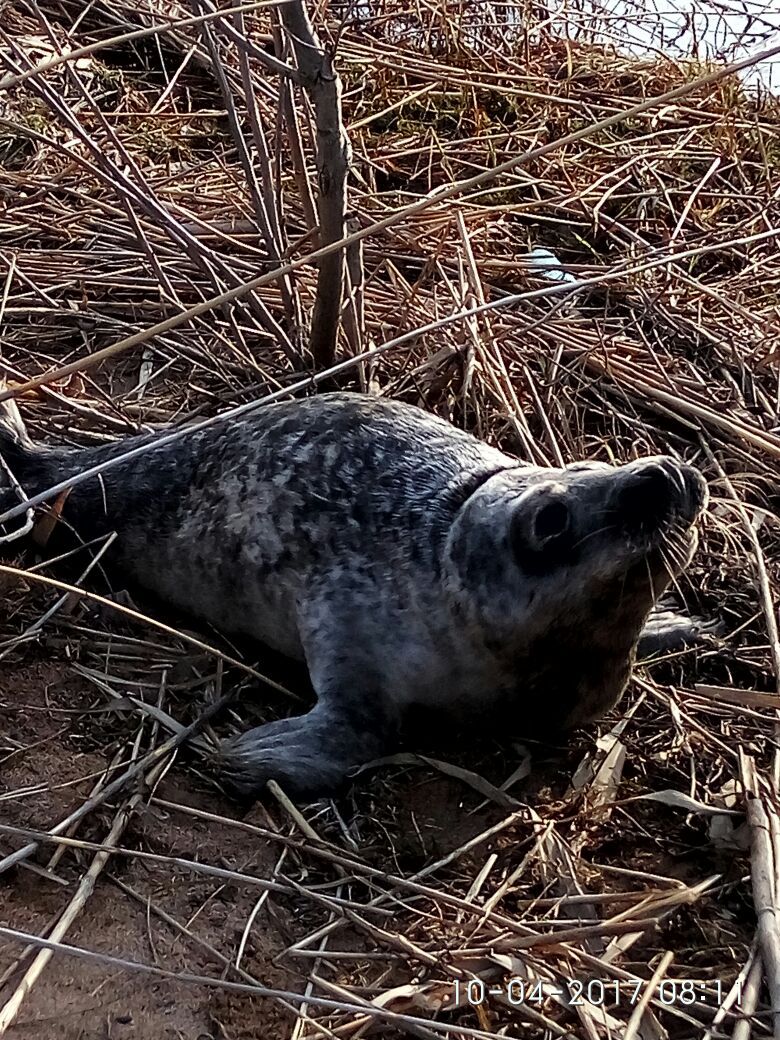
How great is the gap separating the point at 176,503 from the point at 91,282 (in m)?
1.11

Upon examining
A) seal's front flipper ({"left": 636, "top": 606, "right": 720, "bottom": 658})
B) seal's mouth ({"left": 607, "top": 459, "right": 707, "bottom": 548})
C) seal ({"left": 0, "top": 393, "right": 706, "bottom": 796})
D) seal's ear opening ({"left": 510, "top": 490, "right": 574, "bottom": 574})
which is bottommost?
seal's front flipper ({"left": 636, "top": 606, "right": 720, "bottom": 658})

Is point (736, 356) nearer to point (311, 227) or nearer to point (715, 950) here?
point (311, 227)

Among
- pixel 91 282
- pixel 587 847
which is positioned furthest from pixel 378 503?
pixel 91 282

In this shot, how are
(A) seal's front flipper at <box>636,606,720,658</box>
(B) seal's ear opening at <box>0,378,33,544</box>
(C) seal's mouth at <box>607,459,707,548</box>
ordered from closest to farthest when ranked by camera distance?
(C) seal's mouth at <box>607,459,707,548</box> < (A) seal's front flipper at <box>636,606,720,658</box> < (B) seal's ear opening at <box>0,378,33,544</box>

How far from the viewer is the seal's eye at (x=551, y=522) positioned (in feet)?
7.53

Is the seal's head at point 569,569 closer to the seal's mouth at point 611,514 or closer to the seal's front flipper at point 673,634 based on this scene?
the seal's mouth at point 611,514

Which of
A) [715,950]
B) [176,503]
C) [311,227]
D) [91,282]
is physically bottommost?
[715,950]

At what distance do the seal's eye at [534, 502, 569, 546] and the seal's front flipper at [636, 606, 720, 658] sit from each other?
613mm

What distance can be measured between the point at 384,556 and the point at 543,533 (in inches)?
17.2

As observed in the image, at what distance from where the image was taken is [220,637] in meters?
2.82

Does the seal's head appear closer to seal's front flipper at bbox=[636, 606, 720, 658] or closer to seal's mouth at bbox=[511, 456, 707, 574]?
seal's mouth at bbox=[511, 456, 707, 574]

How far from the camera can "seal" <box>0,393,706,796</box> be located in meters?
2.30
